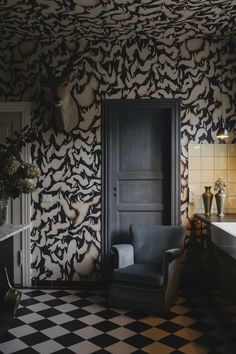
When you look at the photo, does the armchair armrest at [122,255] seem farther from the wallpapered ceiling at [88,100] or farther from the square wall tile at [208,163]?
the square wall tile at [208,163]

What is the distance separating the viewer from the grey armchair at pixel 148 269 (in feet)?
12.6

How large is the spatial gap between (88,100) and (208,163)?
1726mm

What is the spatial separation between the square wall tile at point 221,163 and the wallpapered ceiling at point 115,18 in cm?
153

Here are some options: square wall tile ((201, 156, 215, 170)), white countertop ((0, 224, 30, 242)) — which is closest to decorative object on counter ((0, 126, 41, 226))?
white countertop ((0, 224, 30, 242))

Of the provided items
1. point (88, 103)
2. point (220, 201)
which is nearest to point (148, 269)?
point (220, 201)

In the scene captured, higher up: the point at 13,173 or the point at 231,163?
the point at 231,163

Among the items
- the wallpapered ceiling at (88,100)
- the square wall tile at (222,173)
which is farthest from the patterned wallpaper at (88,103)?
the square wall tile at (222,173)

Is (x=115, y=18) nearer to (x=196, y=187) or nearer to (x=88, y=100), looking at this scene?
(x=88, y=100)

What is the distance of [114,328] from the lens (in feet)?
11.6

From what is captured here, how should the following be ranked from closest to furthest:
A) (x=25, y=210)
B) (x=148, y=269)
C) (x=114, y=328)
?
(x=114, y=328)
(x=148, y=269)
(x=25, y=210)

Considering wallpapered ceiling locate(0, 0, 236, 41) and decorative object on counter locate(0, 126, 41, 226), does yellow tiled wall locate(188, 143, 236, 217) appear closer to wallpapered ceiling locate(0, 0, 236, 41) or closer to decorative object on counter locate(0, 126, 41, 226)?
wallpapered ceiling locate(0, 0, 236, 41)

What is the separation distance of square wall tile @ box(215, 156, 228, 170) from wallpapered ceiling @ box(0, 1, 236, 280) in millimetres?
276

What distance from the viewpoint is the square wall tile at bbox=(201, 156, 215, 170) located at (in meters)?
4.73

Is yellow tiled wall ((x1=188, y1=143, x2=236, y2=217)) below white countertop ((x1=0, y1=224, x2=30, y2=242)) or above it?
above
